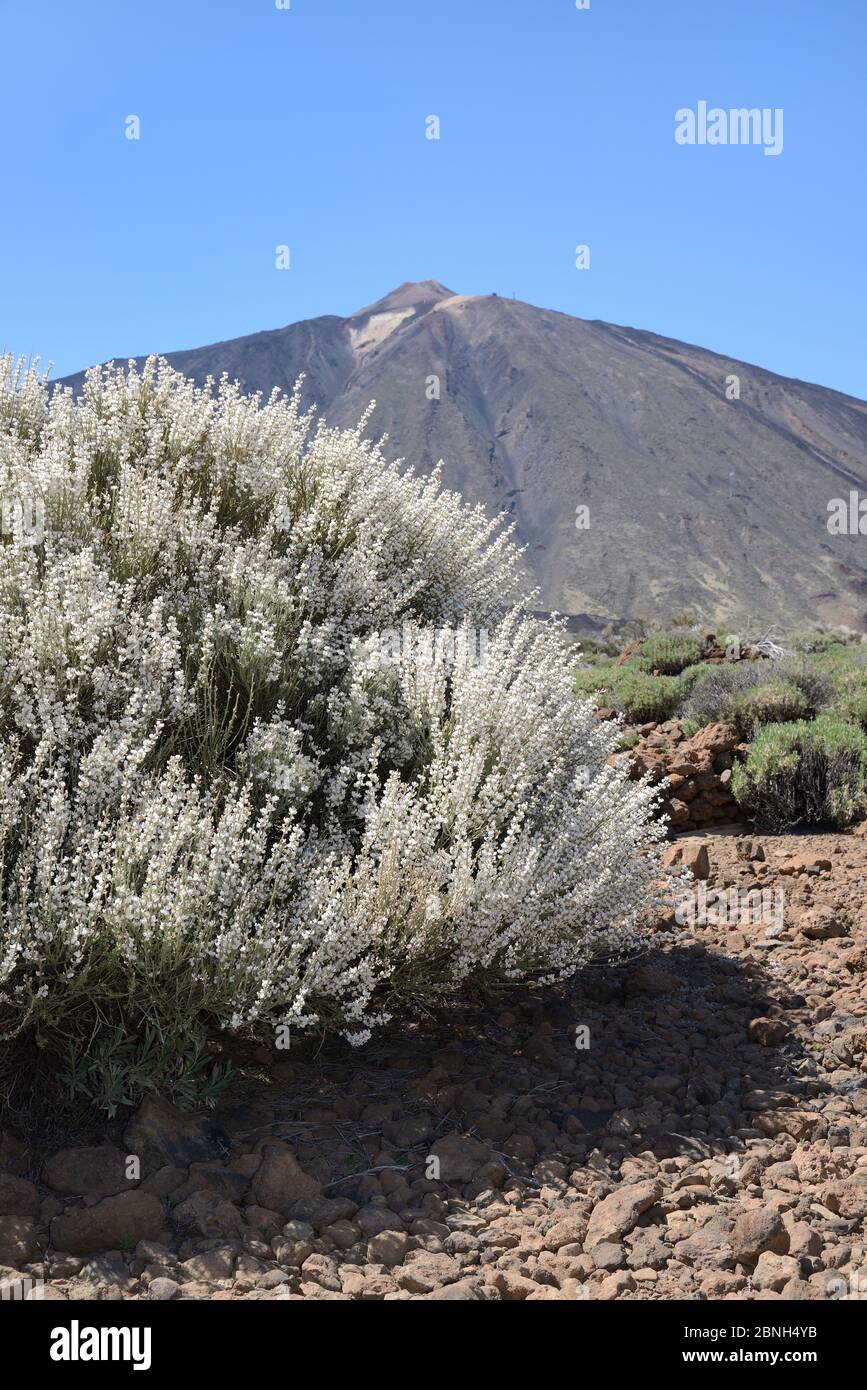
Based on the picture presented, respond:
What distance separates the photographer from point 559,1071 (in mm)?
3592

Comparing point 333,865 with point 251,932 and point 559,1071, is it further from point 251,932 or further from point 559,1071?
point 559,1071

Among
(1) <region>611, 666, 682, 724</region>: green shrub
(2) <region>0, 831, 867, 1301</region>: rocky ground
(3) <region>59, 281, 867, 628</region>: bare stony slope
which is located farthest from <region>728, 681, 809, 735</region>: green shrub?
(3) <region>59, 281, 867, 628</region>: bare stony slope

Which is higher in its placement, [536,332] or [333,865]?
[536,332]

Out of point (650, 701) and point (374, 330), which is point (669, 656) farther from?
point (374, 330)

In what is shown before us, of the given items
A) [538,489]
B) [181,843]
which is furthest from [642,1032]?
[538,489]

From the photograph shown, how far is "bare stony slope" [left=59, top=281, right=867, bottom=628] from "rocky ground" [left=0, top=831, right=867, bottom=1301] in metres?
55.5

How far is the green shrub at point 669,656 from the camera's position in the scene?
12.4m

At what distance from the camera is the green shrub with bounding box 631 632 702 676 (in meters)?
12.4

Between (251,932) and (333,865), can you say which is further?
(333,865)

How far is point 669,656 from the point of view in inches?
491

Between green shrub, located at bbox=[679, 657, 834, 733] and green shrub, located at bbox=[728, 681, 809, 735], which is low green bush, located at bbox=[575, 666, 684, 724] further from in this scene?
green shrub, located at bbox=[728, 681, 809, 735]

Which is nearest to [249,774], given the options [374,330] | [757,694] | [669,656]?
[757,694]

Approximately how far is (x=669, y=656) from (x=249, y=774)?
937 centimetres
